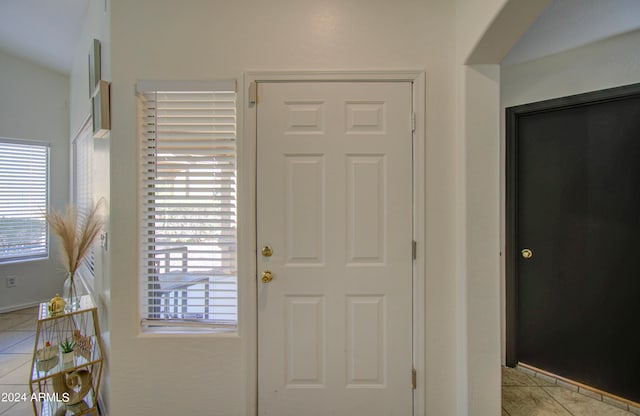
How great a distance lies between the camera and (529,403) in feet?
6.06

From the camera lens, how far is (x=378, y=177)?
5.10 feet

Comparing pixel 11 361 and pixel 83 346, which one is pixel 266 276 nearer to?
pixel 83 346

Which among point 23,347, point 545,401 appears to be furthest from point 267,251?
point 23,347

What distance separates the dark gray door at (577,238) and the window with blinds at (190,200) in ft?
7.04

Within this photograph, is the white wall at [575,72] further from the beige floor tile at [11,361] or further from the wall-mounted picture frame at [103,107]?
the beige floor tile at [11,361]

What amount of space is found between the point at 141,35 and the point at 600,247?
328 centimetres

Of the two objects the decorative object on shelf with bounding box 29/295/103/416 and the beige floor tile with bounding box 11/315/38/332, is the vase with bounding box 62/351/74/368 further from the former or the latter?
the beige floor tile with bounding box 11/315/38/332

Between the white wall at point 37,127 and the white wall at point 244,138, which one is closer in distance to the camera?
the white wall at point 244,138

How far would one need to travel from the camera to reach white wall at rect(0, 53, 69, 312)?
3.18 meters


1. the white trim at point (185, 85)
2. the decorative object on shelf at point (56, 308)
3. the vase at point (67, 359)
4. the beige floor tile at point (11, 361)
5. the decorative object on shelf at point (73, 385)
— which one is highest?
the white trim at point (185, 85)

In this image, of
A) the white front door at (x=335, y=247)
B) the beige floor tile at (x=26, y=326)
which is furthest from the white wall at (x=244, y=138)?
the beige floor tile at (x=26, y=326)

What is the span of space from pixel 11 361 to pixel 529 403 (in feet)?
13.3

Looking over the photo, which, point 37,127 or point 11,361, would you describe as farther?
point 37,127

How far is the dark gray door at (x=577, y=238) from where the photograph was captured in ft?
6.02
